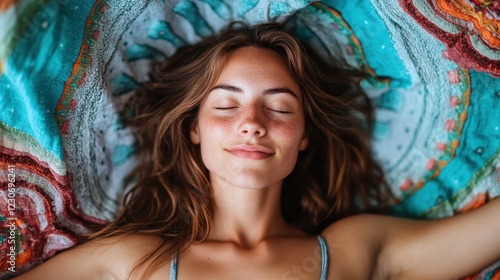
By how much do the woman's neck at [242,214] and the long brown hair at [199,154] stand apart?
0.13 ft

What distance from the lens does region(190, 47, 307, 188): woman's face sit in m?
1.57

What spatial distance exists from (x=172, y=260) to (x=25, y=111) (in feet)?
1.88

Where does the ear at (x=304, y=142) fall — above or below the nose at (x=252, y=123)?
below

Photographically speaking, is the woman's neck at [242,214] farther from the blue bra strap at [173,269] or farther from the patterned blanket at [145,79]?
the patterned blanket at [145,79]

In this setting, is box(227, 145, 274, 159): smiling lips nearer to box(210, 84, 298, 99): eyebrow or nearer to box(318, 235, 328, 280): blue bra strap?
box(210, 84, 298, 99): eyebrow

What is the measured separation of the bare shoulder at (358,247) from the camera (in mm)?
1670

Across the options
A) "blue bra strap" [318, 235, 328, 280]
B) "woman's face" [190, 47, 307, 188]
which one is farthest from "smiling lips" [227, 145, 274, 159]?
"blue bra strap" [318, 235, 328, 280]

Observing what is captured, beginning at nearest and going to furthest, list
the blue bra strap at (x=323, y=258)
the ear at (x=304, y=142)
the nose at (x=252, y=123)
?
the nose at (x=252, y=123)
the blue bra strap at (x=323, y=258)
the ear at (x=304, y=142)

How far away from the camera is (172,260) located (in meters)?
1.62

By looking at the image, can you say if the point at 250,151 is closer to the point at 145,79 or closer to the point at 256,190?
the point at 256,190

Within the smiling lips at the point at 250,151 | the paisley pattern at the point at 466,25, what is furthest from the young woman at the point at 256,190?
the paisley pattern at the point at 466,25

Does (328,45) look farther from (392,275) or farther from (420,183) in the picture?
(392,275)

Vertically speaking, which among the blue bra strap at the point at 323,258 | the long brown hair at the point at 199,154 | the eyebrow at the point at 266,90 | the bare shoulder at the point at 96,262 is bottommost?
the bare shoulder at the point at 96,262

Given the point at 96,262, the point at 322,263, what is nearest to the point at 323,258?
the point at 322,263
